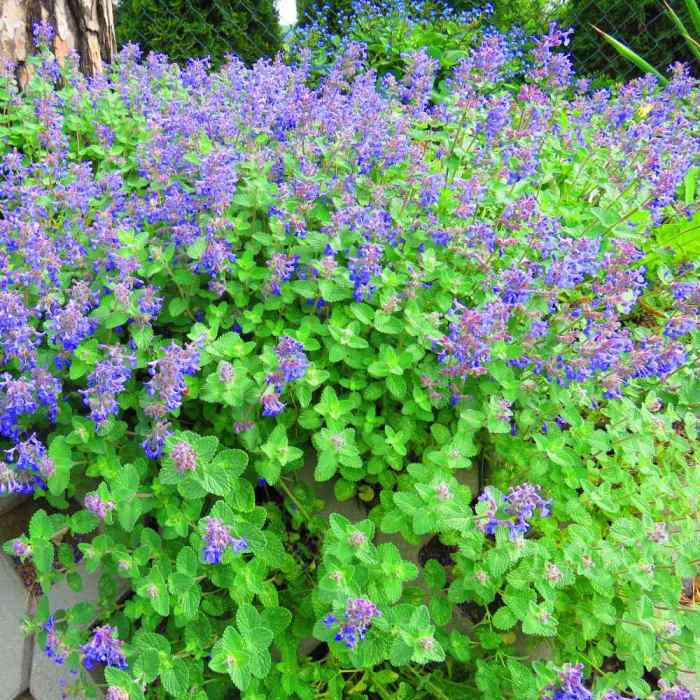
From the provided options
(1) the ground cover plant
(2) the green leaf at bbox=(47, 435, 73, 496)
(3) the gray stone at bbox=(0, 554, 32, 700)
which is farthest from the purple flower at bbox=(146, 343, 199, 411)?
(3) the gray stone at bbox=(0, 554, 32, 700)

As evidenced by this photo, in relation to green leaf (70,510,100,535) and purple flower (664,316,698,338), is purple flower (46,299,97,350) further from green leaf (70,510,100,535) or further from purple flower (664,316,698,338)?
purple flower (664,316,698,338)

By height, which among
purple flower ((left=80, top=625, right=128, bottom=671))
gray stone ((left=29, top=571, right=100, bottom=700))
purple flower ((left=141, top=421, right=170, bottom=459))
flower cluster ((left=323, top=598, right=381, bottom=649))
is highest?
purple flower ((left=141, top=421, right=170, bottom=459))

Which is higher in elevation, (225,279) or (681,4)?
(681,4)

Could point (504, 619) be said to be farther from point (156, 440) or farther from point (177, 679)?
point (156, 440)

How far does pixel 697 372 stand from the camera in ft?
8.84

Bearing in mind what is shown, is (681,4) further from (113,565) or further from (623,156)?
(113,565)

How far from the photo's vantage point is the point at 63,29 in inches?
157

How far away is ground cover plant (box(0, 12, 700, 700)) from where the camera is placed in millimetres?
1956

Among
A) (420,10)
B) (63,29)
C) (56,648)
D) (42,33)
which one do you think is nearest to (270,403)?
(56,648)

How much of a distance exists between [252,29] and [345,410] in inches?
205

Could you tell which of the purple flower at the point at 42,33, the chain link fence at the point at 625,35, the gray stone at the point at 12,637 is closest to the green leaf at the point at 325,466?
the gray stone at the point at 12,637

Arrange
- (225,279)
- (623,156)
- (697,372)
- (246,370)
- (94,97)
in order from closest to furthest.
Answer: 1. (246,370)
2. (225,279)
3. (697,372)
4. (623,156)
5. (94,97)

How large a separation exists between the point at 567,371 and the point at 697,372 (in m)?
0.82

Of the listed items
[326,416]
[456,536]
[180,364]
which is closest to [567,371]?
[456,536]
